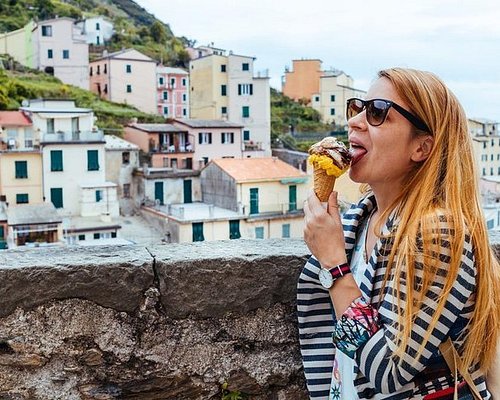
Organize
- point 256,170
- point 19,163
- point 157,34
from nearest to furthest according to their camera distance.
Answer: point 19,163
point 256,170
point 157,34

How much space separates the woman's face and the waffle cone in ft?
0.23

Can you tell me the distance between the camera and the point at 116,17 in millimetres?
75625

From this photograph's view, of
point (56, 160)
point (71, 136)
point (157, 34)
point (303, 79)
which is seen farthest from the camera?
point (157, 34)

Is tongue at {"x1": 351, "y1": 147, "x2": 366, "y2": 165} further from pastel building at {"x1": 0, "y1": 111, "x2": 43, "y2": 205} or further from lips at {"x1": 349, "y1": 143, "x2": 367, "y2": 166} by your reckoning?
pastel building at {"x1": 0, "y1": 111, "x2": 43, "y2": 205}

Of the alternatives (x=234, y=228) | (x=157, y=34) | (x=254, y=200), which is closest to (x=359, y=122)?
(x=234, y=228)

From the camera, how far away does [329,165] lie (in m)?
1.79

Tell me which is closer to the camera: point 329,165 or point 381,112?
point 381,112

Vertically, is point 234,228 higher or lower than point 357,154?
lower

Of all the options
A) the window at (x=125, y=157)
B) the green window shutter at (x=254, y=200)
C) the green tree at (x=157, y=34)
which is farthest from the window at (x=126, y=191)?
the green tree at (x=157, y=34)

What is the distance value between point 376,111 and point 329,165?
0.21m

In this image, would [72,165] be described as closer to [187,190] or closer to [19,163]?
[19,163]

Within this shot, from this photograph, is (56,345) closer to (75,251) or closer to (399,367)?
(75,251)

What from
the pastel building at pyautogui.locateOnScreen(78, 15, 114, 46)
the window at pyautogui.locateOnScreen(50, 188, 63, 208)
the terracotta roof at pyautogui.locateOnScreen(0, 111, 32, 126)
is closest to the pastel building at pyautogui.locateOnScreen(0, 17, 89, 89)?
the pastel building at pyautogui.locateOnScreen(78, 15, 114, 46)

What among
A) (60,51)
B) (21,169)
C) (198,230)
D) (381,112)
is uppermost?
(60,51)
